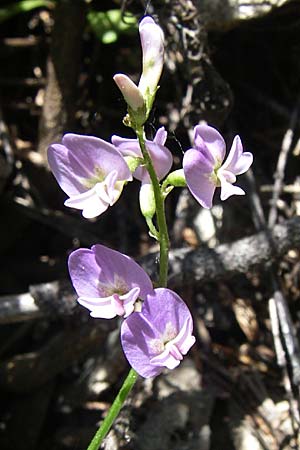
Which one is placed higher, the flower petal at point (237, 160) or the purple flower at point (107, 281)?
the flower petal at point (237, 160)

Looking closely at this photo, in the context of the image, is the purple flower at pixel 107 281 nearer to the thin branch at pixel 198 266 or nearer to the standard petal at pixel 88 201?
the standard petal at pixel 88 201

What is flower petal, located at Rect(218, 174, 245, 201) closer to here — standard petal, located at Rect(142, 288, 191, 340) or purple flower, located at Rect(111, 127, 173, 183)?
purple flower, located at Rect(111, 127, 173, 183)

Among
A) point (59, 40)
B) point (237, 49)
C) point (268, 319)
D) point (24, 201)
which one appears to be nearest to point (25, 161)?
point (24, 201)

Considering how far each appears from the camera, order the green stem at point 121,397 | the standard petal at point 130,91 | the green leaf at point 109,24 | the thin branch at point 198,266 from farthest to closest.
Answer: the green leaf at point 109,24 → the thin branch at point 198,266 → the green stem at point 121,397 → the standard petal at point 130,91

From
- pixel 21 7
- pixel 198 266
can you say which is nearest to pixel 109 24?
pixel 21 7

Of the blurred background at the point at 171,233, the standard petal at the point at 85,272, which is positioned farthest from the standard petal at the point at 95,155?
the blurred background at the point at 171,233

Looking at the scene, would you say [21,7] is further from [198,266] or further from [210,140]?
[210,140]

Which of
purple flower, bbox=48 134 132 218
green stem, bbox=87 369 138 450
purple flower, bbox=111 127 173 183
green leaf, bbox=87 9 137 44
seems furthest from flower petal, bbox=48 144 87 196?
green leaf, bbox=87 9 137 44

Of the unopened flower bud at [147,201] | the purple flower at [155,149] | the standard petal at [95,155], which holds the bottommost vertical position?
the unopened flower bud at [147,201]
